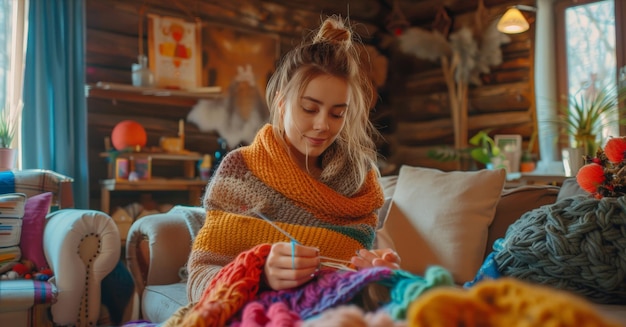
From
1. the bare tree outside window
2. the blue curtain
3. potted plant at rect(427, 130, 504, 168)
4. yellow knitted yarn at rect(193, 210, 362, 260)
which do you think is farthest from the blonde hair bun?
the bare tree outside window

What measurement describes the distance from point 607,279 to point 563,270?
108 mm

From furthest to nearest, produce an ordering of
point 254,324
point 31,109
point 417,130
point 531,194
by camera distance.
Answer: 1. point 417,130
2. point 31,109
3. point 531,194
4. point 254,324

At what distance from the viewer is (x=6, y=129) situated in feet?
10.9

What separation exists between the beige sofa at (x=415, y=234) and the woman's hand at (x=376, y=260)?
1.29 metres

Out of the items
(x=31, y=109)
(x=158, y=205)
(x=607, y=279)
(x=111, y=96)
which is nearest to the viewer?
(x=607, y=279)

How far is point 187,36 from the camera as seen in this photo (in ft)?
14.2

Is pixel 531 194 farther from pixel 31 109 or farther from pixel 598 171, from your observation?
pixel 31 109

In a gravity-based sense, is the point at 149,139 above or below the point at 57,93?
below

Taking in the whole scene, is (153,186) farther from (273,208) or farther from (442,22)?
(442,22)

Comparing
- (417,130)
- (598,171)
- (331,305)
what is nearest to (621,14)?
(417,130)

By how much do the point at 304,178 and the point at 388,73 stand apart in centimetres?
457

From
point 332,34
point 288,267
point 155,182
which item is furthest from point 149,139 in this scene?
point 288,267

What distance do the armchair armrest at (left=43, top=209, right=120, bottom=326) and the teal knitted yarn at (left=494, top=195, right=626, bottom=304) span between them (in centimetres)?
161

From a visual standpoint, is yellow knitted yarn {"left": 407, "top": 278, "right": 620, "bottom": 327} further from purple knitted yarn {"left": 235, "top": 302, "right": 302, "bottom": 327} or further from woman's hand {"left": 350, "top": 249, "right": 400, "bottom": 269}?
woman's hand {"left": 350, "top": 249, "right": 400, "bottom": 269}
